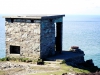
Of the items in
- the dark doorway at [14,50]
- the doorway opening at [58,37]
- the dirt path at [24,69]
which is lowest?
the dirt path at [24,69]

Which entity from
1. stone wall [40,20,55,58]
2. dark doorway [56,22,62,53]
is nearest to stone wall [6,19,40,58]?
stone wall [40,20,55,58]

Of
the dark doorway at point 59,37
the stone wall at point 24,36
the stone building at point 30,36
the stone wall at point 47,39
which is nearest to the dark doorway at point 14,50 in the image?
the stone building at point 30,36

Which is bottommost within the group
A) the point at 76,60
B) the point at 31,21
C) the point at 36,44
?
the point at 76,60

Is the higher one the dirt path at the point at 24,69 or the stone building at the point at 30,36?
the stone building at the point at 30,36

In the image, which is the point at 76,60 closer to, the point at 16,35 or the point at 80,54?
the point at 80,54

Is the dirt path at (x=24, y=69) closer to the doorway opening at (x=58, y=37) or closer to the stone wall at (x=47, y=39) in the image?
the stone wall at (x=47, y=39)

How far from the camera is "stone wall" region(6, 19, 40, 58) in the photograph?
16.5m

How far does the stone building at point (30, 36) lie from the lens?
16484mm

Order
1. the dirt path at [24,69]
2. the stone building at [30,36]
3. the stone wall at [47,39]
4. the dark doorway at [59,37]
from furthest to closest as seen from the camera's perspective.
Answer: the dark doorway at [59,37]
the stone wall at [47,39]
the stone building at [30,36]
the dirt path at [24,69]

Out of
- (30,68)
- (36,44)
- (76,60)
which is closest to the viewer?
(30,68)

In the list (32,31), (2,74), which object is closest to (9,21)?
(32,31)

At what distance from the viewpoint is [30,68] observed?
559 inches

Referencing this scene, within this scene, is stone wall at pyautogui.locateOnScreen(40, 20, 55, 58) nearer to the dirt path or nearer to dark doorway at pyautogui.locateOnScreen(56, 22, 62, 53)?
dark doorway at pyautogui.locateOnScreen(56, 22, 62, 53)

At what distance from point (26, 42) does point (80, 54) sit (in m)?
4.46
